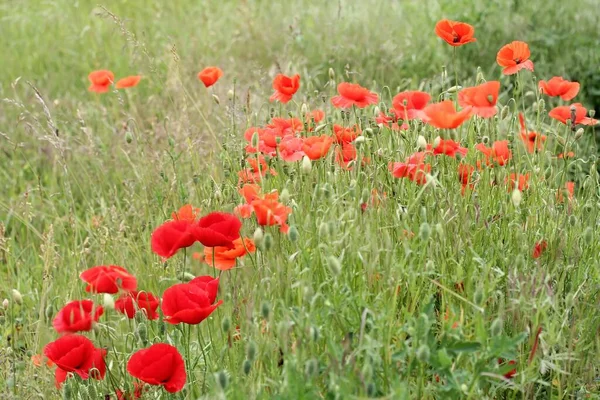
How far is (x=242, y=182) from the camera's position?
2602 mm

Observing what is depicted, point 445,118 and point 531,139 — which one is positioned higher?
point 445,118

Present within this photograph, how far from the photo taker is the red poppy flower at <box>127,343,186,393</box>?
1836 millimetres

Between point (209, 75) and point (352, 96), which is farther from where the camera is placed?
point (209, 75)

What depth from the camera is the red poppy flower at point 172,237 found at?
1964mm

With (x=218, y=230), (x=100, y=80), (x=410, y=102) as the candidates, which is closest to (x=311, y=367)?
(x=218, y=230)

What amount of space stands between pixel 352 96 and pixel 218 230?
0.69 meters

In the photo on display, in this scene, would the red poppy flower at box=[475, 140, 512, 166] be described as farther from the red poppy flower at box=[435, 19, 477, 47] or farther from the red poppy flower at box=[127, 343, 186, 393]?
the red poppy flower at box=[127, 343, 186, 393]

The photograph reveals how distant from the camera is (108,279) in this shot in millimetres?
1952

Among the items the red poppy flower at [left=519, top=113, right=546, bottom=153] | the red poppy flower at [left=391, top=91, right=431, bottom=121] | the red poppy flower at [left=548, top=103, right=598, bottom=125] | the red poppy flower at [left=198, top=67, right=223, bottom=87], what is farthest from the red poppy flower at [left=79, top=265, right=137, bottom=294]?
the red poppy flower at [left=548, top=103, right=598, bottom=125]

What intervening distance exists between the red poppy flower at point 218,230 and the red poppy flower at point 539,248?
0.75 metres

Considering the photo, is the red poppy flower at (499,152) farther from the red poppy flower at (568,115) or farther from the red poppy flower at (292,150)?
the red poppy flower at (292,150)

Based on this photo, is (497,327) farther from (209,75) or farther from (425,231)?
(209,75)

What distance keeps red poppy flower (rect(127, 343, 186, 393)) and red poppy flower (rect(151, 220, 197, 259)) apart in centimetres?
21

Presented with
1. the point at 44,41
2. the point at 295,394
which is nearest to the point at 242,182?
the point at 295,394
